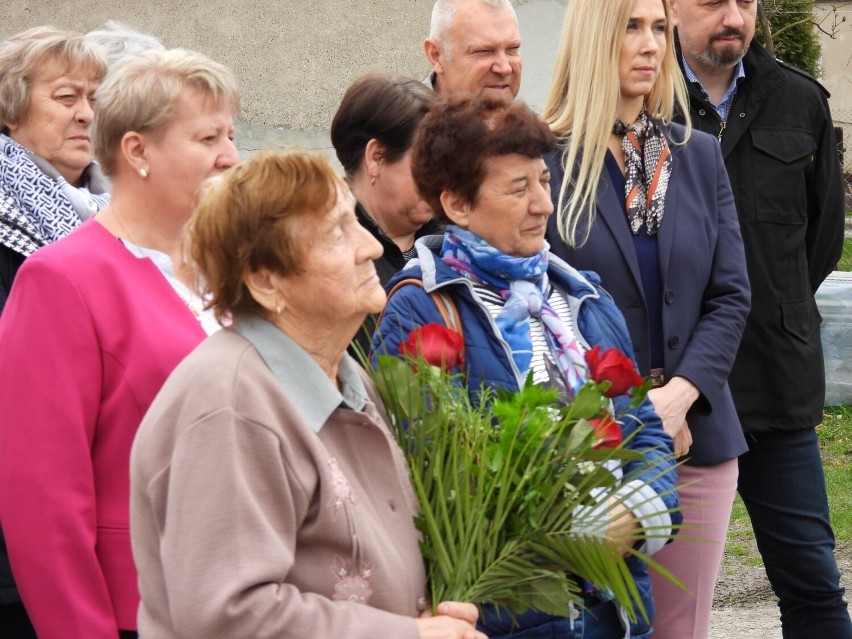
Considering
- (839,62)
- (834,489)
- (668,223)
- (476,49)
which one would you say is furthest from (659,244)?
(839,62)

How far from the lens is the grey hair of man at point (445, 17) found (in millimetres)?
4156

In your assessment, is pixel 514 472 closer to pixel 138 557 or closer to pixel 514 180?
pixel 138 557

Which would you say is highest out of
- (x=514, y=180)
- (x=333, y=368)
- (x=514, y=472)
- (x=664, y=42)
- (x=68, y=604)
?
(x=664, y=42)

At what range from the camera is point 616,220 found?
11.6 ft

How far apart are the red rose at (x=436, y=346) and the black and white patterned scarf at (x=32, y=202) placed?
107 centimetres

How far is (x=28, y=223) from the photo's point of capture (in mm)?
3115

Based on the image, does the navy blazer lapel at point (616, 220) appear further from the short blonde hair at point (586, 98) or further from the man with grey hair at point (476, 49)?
the man with grey hair at point (476, 49)

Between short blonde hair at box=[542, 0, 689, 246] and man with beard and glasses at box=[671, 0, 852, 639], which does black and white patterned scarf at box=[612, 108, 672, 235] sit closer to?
short blonde hair at box=[542, 0, 689, 246]

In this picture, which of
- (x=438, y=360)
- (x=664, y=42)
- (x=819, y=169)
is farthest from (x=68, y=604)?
(x=819, y=169)

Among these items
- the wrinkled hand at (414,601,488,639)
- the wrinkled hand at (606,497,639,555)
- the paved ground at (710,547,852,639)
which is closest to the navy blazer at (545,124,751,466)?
the wrinkled hand at (606,497,639,555)

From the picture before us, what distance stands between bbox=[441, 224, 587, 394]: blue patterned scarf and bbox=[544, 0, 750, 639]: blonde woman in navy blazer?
54 centimetres

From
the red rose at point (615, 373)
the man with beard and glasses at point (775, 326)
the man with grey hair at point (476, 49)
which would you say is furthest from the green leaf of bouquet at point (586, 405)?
the man with grey hair at point (476, 49)

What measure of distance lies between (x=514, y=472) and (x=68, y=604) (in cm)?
95

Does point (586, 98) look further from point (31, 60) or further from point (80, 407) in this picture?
point (80, 407)
